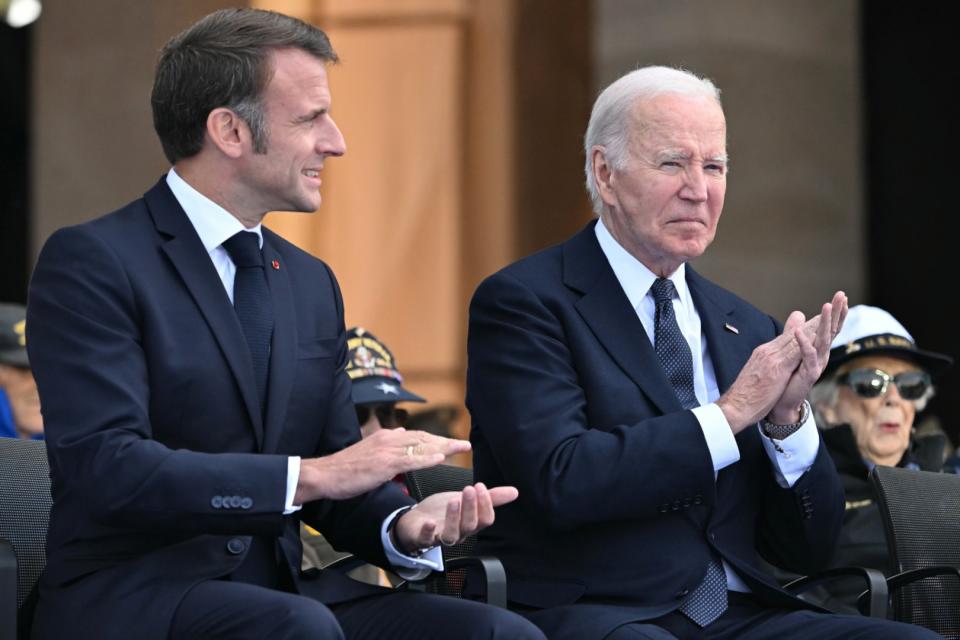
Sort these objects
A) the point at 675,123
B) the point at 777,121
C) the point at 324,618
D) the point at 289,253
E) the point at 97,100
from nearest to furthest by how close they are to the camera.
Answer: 1. the point at 324,618
2. the point at 289,253
3. the point at 675,123
4. the point at 97,100
5. the point at 777,121

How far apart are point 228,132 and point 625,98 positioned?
1.05 meters

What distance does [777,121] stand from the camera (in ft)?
33.0

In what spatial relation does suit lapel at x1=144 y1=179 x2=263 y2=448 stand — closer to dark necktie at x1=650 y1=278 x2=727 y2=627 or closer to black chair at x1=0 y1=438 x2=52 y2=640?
black chair at x1=0 y1=438 x2=52 y2=640

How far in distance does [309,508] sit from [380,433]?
51 cm

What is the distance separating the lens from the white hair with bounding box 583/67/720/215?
14.0 feet

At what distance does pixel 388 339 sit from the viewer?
1045 centimetres

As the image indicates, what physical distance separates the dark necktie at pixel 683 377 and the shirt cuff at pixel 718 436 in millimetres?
229

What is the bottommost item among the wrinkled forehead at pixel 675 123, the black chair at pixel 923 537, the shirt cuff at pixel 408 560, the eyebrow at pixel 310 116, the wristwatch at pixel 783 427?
the black chair at pixel 923 537

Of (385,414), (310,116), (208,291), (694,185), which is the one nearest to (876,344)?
(385,414)

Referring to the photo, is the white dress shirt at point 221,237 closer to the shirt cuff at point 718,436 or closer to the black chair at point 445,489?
the black chair at point 445,489

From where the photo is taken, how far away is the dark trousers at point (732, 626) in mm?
3805

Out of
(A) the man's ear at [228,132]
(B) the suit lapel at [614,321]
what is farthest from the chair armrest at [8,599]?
(B) the suit lapel at [614,321]

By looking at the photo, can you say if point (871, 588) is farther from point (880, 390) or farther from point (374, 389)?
point (374, 389)

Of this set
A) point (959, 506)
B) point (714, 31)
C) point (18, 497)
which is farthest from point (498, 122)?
point (18, 497)
